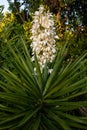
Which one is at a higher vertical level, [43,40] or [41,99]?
[43,40]

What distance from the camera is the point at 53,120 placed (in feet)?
13.0

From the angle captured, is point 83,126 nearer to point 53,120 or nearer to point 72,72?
point 53,120

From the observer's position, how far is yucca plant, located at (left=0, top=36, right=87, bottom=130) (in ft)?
12.6

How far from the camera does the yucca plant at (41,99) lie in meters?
3.84

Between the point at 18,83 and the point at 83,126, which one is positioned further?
the point at 18,83

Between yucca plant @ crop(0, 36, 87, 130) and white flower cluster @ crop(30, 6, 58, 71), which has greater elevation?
white flower cluster @ crop(30, 6, 58, 71)

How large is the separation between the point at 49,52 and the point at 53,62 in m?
0.17

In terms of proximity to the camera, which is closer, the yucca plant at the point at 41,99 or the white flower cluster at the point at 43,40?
the yucca plant at the point at 41,99

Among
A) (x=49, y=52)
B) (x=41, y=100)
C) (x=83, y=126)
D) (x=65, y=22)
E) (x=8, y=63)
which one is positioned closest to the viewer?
(x=83, y=126)

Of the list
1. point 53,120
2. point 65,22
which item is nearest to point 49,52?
point 53,120

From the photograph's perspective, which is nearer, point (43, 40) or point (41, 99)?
point (41, 99)

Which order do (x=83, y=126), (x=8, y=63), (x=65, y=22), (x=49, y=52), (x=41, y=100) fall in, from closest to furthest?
(x=83, y=126), (x=41, y=100), (x=49, y=52), (x=8, y=63), (x=65, y=22)

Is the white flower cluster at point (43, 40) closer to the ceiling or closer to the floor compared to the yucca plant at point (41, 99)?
closer to the ceiling

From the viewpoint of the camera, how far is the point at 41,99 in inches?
161
